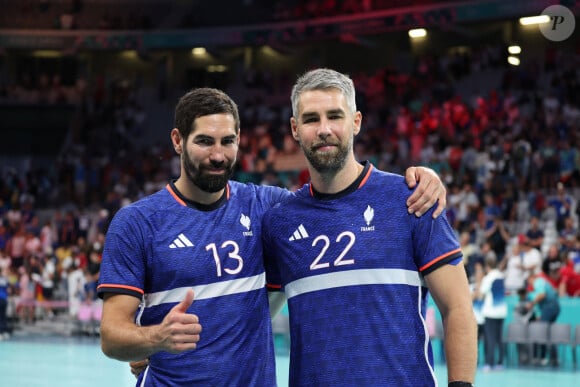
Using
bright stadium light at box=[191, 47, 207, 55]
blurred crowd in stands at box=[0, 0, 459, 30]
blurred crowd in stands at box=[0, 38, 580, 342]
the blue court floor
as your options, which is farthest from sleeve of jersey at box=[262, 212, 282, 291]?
bright stadium light at box=[191, 47, 207, 55]

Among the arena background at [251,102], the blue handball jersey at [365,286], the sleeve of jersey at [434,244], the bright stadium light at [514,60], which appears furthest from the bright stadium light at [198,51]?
the sleeve of jersey at [434,244]

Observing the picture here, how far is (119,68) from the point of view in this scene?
41.4 metres

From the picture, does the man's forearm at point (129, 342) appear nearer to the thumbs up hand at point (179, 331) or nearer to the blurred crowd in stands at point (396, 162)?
the thumbs up hand at point (179, 331)

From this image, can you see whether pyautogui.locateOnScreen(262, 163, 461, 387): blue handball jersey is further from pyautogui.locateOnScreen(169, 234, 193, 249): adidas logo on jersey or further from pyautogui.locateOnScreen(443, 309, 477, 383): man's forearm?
pyautogui.locateOnScreen(169, 234, 193, 249): adidas logo on jersey

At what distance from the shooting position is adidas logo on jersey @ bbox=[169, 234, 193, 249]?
15.1 feet

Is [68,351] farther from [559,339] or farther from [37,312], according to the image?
[559,339]

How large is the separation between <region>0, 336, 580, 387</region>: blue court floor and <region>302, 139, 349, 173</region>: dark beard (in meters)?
9.59

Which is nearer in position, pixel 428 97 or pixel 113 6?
pixel 428 97

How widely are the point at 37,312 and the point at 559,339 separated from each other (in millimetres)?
13826

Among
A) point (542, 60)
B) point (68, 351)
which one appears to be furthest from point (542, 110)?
point (68, 351)

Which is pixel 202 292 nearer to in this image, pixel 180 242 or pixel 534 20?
pixel 180 242

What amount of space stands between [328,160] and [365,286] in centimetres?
57

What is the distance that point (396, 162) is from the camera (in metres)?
25.3

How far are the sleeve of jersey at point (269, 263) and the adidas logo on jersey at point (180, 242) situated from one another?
14.3 inches
